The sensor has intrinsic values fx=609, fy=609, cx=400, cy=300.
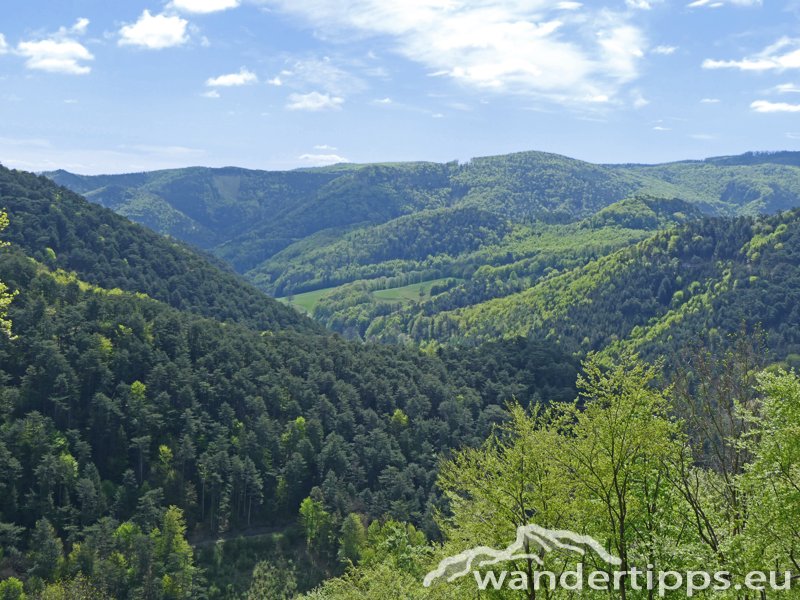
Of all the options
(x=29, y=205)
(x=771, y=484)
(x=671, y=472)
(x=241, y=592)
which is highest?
(x=29, y=205)

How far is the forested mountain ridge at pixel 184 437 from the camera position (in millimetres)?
89938

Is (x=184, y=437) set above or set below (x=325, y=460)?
above

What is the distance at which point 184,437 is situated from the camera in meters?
111

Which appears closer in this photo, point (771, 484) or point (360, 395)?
point (771, 484)

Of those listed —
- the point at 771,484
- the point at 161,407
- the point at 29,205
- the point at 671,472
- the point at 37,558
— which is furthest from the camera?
the point at 29,205

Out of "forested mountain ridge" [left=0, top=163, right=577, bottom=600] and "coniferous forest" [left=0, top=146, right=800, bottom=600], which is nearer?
"coniferous forest" [left=0, top=146, right=800, bottom=600]

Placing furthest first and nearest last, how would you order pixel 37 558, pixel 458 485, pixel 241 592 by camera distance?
pixel 241 592 → pixel 37 558 → pixel 458 485

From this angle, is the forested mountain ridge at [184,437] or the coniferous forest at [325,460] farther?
the forested mountain ridge at [184,437]

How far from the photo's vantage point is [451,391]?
151875 millimetres

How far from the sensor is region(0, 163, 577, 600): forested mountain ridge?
295 feet

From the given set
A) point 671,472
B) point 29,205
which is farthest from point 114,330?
point 671,472

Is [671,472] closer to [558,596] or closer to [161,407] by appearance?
[558,596]

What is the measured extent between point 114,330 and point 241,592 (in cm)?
5992

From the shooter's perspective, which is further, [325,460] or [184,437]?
[325,460]
